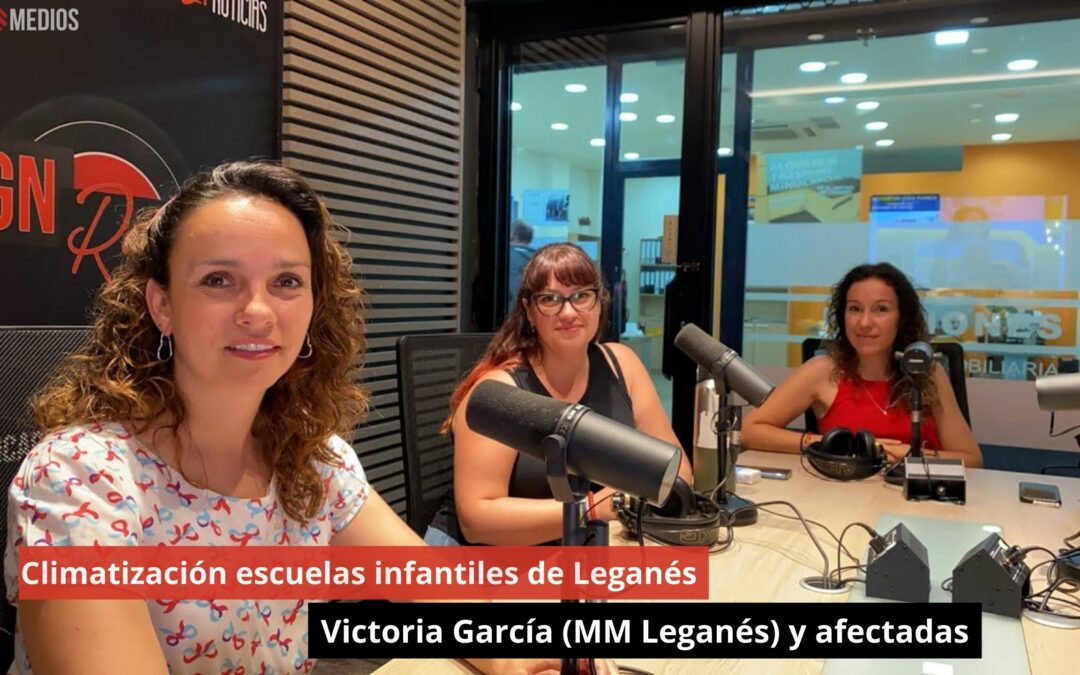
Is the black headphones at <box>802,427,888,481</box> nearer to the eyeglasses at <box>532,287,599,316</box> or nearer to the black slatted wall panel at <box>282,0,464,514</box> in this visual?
the eyeglasses at <box>532,287,599,316</box>

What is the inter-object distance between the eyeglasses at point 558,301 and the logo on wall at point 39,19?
4.85 ft

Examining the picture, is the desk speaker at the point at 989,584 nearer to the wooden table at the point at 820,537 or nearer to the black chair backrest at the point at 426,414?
the wooden table at the point at 820,537

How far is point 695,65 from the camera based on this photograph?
3.78 meters

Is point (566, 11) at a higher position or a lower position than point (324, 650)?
higher

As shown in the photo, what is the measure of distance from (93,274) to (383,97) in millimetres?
1503

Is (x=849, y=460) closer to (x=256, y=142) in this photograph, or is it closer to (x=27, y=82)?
(x=256, y=142)

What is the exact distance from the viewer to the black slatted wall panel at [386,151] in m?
3.03

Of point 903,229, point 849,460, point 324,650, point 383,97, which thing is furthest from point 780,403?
point 324,650

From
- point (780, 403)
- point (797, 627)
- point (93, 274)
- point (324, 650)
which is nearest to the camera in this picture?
point (324, 650)

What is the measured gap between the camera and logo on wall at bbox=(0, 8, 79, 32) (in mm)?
2086

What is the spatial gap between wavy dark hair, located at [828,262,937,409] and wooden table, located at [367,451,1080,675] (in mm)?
412
